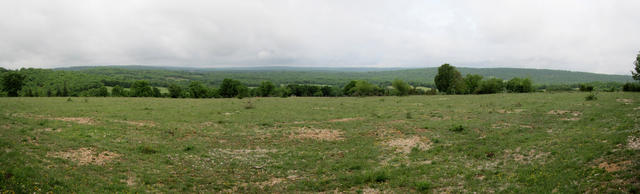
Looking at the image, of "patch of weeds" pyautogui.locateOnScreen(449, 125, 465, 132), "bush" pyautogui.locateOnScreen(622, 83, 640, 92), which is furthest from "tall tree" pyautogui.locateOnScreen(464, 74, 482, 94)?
"patch of weeds" pyautogui.locateOnScreen(449, 125, 465, 132)

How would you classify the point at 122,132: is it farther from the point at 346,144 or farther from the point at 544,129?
the point at 544,129

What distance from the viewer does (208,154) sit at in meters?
16.8

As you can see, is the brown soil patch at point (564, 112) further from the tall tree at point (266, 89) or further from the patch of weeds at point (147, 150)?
the tall tree at point (266, 89)

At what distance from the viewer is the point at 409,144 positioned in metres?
18.9

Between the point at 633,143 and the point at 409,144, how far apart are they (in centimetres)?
1002

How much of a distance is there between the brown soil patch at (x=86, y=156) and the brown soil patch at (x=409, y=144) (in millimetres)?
15512

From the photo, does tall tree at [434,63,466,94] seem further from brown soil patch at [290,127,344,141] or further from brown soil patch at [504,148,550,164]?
brown soil patch at [504,148,550,164]

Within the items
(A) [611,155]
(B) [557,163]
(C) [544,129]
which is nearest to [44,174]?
(B) [557,163]

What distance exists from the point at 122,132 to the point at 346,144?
15.7m

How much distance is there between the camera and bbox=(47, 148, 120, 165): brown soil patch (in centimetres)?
1315

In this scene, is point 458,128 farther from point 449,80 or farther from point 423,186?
point 449,80

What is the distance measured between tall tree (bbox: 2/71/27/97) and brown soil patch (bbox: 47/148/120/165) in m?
72.3

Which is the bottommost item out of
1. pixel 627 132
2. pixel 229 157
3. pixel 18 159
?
pixel 229 157

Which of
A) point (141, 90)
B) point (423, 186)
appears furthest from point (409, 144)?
point (141, 90)
